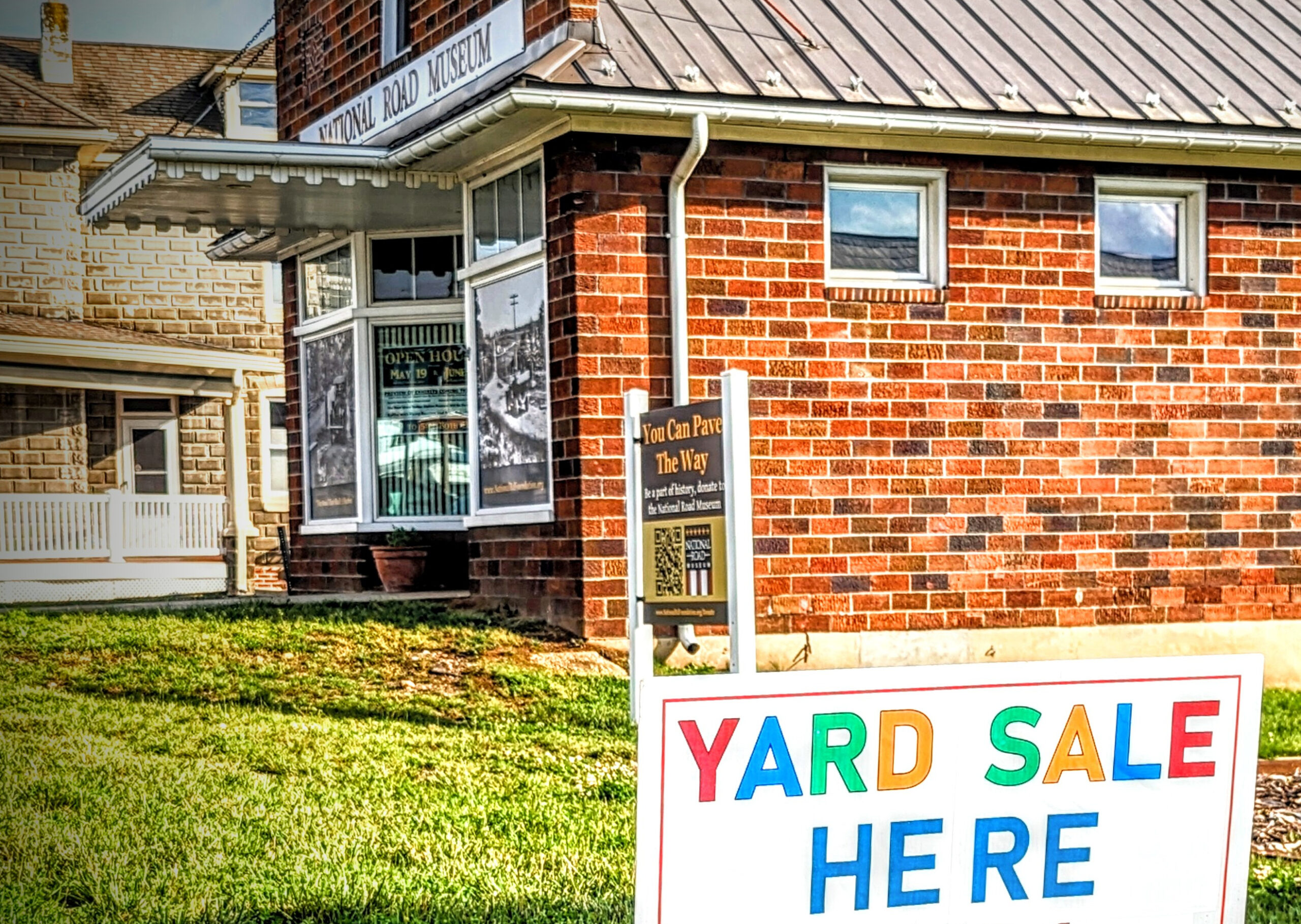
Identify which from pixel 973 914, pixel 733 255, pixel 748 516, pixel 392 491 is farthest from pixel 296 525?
pixel 973 914

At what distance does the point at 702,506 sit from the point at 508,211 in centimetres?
435

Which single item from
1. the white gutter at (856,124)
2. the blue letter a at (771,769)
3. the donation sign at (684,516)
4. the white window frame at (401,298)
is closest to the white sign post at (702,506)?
the donation sign at (684,516)

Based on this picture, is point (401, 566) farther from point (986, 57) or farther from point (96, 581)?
point (96, 581)

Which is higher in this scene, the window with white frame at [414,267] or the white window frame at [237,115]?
the white window frame at [237,115]

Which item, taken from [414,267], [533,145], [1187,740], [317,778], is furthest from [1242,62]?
[1187,740]

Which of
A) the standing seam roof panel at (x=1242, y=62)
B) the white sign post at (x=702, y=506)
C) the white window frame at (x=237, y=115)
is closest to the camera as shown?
the white sign post at (x=702, y=506)

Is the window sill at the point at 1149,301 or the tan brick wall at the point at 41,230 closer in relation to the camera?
the window sill at the point at 1149,301

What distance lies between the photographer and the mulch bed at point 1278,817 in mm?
7375

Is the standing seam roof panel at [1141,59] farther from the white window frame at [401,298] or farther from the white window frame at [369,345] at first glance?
the white window frame at [369,345]

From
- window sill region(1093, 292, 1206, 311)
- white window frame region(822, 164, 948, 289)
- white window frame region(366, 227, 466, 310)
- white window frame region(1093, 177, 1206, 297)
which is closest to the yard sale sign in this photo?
white window frame region(822, 164, 948, 289)

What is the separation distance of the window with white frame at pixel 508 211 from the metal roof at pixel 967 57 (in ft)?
3.73

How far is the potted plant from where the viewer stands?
556 inches

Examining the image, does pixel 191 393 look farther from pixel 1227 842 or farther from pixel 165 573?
pixel 1227 842

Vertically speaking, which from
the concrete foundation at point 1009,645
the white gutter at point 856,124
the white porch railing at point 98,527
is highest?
the white gutter at point 856,124
